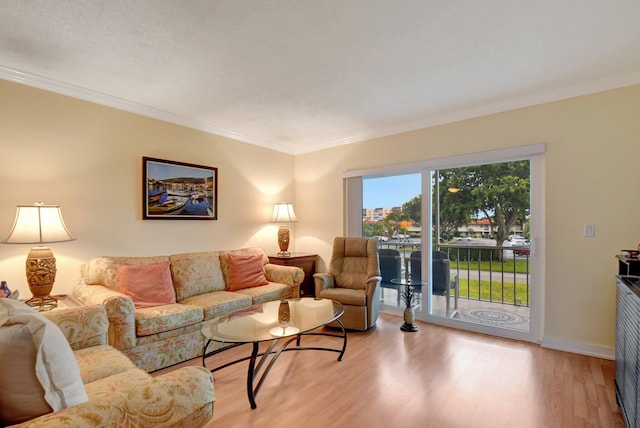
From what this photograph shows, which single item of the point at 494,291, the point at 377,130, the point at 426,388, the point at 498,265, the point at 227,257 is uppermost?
the point at 377,130

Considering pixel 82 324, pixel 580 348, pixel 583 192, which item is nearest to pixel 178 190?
pixel 82 324

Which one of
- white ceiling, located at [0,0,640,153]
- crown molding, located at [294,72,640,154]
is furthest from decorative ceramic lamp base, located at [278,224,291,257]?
white ceiling, located at [0,0,640,153]

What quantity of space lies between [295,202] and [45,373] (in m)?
4.11

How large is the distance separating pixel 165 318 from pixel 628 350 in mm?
3067

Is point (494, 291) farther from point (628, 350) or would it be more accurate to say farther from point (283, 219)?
point (283, 219)

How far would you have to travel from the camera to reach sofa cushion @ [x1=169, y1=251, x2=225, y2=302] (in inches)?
126

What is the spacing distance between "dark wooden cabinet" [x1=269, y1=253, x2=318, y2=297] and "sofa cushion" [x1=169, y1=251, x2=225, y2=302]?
84 cm

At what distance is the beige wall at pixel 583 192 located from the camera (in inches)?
105

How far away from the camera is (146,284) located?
2840mm

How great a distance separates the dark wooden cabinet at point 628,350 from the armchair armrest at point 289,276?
9.10 ft

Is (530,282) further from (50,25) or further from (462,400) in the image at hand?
(50,25)

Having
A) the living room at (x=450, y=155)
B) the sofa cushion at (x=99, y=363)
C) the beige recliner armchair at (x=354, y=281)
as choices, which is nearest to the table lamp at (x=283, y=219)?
the beige recliner armchair at (x=354, y=281)

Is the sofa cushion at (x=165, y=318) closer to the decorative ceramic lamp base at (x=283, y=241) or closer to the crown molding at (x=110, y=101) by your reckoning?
the decorative ceramic lamp base at (x=283, y=241)

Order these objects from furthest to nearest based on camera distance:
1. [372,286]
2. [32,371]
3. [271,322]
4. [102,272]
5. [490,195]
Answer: [490,195]
[372,286]
[102,272]
[271,322]
[32,371]
